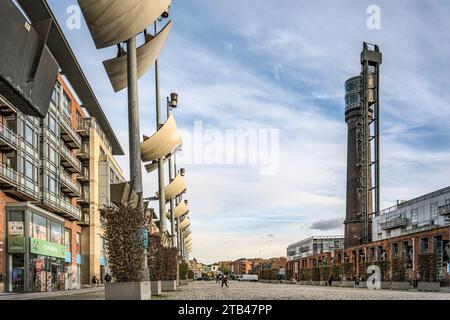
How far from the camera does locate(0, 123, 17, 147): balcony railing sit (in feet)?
117

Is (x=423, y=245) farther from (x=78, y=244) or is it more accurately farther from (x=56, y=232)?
(x=56, y=232)

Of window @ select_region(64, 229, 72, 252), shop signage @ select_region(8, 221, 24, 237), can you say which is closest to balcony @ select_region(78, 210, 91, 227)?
window @ select_region(64, 229, 72, 252)

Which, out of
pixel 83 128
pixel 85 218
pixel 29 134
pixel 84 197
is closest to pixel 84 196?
pixel 84 197

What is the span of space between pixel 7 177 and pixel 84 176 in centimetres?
2450

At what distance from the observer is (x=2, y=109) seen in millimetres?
36969

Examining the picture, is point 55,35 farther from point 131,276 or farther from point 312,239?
point 312,239

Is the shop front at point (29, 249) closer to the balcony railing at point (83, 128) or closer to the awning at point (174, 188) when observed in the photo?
the awning at point (174, 188)

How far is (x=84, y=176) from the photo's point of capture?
60.8 m

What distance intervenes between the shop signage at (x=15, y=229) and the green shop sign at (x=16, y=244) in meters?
0.29

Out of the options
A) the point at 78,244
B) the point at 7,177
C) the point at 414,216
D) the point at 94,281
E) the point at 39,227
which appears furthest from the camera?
the point at 414,216

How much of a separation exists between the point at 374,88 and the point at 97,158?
46789mm

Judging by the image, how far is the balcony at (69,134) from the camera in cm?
5227
